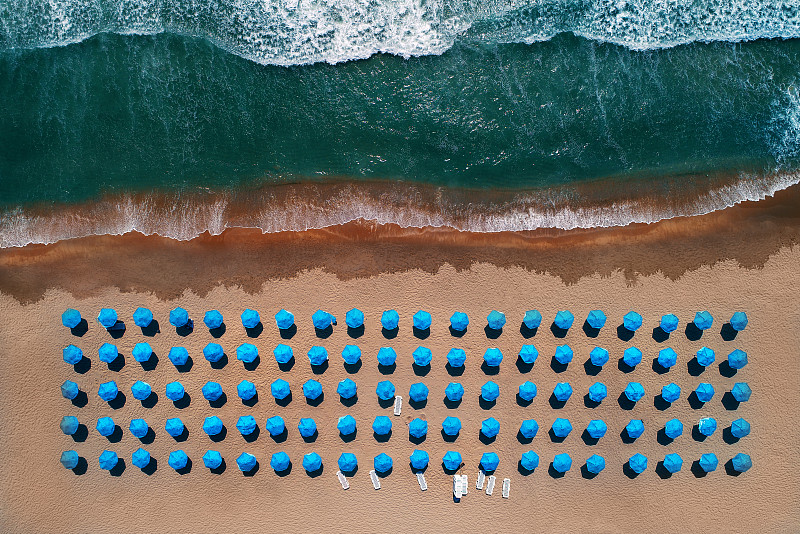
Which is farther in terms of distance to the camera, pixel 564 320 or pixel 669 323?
pixel 669 323

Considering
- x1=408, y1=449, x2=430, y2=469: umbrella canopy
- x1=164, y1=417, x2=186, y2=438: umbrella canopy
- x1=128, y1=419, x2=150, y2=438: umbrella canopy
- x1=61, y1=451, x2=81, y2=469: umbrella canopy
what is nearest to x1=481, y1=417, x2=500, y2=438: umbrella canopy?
x1=408, y1=449, x2=430, y2=469: umbrella canopy

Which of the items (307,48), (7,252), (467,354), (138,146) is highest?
(307,48)

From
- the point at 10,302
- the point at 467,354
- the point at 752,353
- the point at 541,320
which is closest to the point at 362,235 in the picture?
the point at 467,354

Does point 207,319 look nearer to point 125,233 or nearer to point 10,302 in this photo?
point 125,233

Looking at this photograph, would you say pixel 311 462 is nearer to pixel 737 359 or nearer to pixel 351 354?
pixel 351 354

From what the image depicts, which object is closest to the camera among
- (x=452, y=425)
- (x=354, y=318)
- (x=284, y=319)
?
(x=452, y=425)

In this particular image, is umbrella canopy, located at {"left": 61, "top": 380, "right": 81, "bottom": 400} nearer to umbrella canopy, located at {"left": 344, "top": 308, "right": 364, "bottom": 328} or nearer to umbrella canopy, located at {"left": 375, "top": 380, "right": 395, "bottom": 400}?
umbrella canopy, located at {"left": 344, "top": 308, "right": 364, "bottom": 328}

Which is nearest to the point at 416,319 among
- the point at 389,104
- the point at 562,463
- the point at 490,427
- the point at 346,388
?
the point at 346,388
